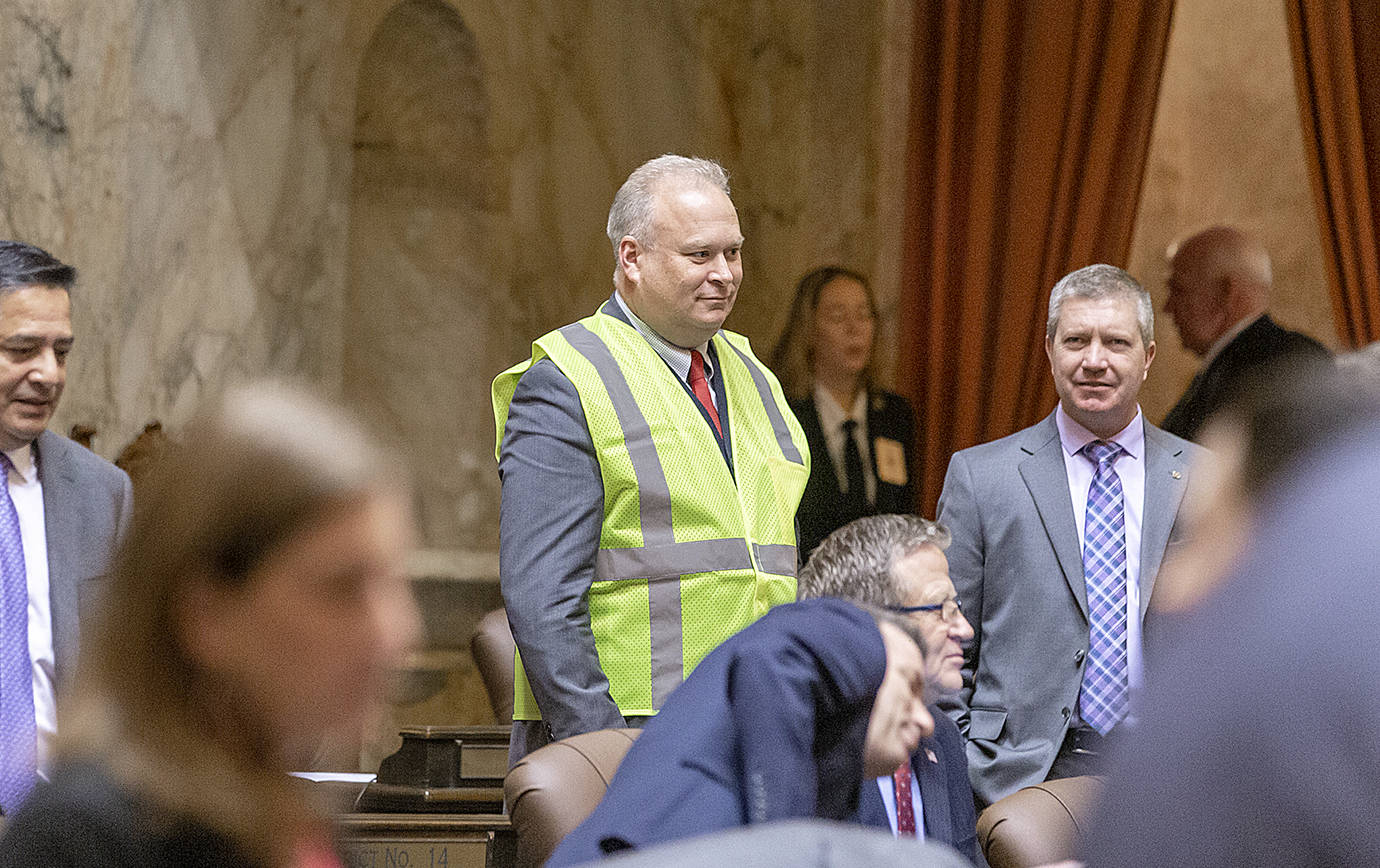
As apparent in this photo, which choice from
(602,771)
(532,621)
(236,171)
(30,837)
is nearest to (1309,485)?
(30,837)

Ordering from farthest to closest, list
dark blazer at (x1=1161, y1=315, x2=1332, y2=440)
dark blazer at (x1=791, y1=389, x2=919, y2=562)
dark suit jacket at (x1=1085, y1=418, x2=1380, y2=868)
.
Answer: dark blazer at (x1=1161, y1=315, x2=1332, y2=440)
dark blazer at (x1=791, y1=389, x2=919, y2=562)
dark suit jacket at (x1=1085, y1=418, x2=1380, y2=868)

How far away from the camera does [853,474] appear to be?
5.16 metres

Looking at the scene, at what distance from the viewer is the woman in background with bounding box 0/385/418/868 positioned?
1147 mm

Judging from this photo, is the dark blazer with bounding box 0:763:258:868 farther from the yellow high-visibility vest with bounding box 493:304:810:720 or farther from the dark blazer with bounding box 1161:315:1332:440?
the dark blazer with bounding box 1161:315:1332:440

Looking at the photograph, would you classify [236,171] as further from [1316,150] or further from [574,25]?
[1316,150]

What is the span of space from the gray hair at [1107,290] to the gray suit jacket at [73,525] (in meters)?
2.09

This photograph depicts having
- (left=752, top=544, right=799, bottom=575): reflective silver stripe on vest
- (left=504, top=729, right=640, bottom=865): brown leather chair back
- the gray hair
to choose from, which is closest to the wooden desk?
(left=752, top=544, right=799, bottom=575): reflective silver stripe on vest

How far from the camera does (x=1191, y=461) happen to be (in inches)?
141

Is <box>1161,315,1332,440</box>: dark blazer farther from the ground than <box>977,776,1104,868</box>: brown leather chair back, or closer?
farther from the ground

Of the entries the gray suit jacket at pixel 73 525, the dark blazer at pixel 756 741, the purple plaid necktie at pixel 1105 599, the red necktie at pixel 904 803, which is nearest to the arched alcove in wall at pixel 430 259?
the gray suit jacket at pixel 73 525

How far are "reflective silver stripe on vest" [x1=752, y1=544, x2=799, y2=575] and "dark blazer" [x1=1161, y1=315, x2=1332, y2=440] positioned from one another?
2475 mm

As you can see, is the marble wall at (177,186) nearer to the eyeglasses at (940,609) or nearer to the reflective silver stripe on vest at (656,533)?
the reflective silver stripe on vest at (656,533)

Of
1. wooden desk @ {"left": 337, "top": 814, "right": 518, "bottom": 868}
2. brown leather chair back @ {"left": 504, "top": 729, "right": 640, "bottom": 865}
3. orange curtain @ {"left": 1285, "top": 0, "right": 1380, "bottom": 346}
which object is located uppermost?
orange curtain @ {"left": 1285, "top": 0, "right": 1380, "bottom": 346}

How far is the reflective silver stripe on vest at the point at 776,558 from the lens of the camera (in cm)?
317
